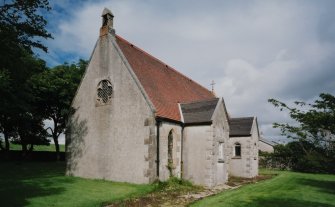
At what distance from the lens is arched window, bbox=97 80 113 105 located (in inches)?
835

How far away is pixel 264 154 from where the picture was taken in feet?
37.3

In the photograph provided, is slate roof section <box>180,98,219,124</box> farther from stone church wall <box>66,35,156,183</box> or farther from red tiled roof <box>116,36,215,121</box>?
stone church wall <box>66,35,156,183</box>

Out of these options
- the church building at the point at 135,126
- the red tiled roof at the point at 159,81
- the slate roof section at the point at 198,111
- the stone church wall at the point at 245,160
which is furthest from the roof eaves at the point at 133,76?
the stone church wall at the point at 245,160

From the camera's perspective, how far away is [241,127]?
103ft

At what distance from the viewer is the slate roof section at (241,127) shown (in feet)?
101

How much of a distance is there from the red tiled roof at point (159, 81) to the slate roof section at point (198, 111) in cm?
68

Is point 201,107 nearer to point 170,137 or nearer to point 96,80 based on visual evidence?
point 170,137

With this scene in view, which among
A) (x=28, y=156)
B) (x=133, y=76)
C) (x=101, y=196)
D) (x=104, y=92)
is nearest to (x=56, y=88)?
(x=28, y=156)

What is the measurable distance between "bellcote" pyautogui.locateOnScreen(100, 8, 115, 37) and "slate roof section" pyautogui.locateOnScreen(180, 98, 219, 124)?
794 cm

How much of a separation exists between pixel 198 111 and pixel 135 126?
17.4 ft

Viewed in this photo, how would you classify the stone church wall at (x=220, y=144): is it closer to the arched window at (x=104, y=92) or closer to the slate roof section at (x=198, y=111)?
the slate roof section at (x=198, y=111)

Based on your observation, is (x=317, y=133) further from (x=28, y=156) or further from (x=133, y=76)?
(x=28, y=156)

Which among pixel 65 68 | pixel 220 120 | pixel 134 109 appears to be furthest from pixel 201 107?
pixel 65 68

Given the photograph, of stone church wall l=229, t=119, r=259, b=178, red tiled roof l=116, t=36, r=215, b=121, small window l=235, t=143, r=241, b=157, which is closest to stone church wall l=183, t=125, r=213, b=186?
red tiled roof l=116, t=36, r=215, b=121
